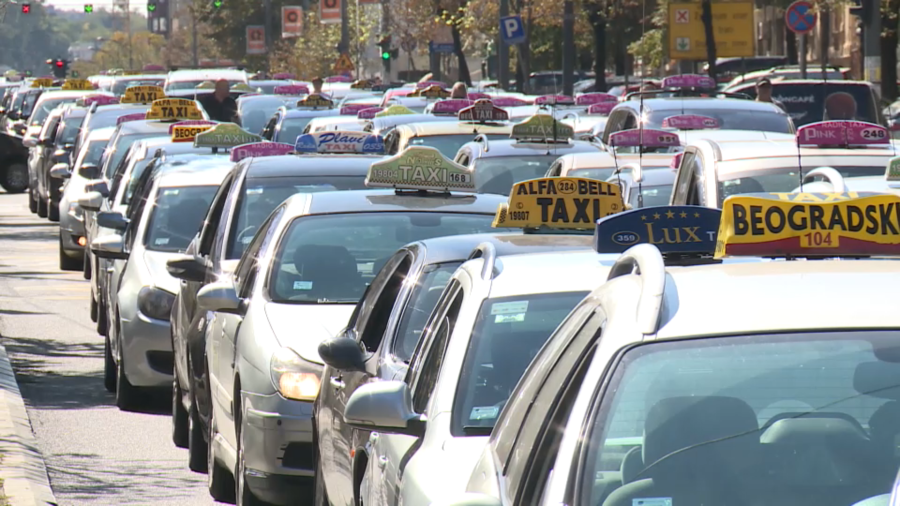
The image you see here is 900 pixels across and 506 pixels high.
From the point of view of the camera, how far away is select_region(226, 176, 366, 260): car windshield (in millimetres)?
9594

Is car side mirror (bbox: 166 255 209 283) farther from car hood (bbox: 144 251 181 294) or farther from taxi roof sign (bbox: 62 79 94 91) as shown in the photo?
taxi roof sign (bbox: 62 79 94 91)

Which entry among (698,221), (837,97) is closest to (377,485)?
(698,221)

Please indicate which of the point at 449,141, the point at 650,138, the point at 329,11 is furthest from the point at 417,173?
the point at 329,11

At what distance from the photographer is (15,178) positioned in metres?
35.1

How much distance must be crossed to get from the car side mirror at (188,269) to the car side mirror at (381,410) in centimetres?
474

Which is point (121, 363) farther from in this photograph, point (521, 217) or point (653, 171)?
point (521, 217)

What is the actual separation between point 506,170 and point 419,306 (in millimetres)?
7252

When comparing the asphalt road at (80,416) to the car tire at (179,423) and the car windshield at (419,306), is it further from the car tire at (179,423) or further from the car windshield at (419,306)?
the car windshield at (419,306)

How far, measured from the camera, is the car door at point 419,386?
16.0 feet

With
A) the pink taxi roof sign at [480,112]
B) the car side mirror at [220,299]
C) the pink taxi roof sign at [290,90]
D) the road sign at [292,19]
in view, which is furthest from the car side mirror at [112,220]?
the road sign at [292,19]

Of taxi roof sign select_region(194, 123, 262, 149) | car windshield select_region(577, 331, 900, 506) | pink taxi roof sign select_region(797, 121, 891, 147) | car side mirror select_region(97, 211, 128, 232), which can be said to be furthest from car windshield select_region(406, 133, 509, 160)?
car windshield select_region(577, 331, 900, 506)

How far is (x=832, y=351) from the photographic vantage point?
3.16 metres

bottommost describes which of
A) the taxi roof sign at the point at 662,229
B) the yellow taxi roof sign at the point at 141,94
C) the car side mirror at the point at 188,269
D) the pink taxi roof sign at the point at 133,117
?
the car side mirror at the point at 188,269

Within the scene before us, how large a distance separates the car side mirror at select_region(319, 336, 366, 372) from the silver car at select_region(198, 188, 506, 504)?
4.29ft
